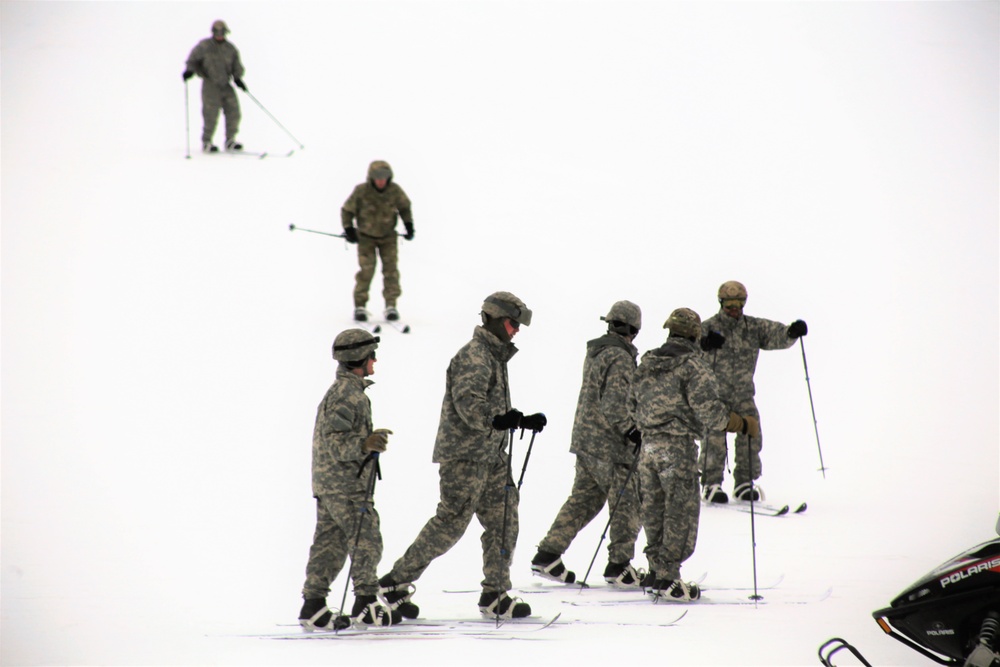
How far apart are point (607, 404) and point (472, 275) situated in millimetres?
8458

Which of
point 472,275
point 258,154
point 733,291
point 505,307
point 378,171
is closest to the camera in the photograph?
point 505,307

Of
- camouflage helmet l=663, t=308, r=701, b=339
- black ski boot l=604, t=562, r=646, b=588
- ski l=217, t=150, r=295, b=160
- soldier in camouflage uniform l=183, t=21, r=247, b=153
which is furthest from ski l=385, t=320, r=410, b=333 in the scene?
ski l=217, t=150, r=295, b=160

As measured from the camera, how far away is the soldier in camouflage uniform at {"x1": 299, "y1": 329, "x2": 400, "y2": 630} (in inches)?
271

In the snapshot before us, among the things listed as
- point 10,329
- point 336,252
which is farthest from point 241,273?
point 10,329

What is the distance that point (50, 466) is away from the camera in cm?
996

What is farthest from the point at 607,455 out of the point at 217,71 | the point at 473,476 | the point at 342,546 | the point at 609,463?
the point at 217,71

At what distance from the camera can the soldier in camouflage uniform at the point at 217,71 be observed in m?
18.3

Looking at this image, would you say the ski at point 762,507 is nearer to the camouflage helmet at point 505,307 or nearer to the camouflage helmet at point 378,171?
the camouflage helmet at point 505,307

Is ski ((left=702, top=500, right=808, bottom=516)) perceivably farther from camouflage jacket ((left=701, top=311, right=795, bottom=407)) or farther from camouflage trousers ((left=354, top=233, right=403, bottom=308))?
camouflage trousers ((left=354, top=233, right=403, bottom=308))

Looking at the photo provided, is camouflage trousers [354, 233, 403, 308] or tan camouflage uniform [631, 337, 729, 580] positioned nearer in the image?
tan camouflage uniform [631, 337, 729, 580]

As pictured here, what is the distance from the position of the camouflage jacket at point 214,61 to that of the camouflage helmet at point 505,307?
40.0 feet

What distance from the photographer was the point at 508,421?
7.00 metres

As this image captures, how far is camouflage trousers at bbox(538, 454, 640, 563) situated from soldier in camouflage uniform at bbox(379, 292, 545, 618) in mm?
974

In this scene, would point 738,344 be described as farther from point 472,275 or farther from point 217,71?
point 217,71
